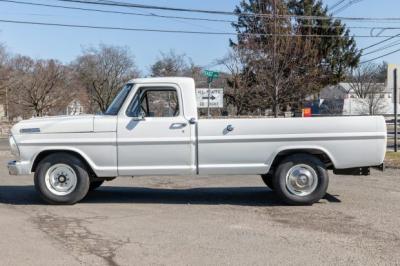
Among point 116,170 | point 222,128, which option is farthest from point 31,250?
point 222,128

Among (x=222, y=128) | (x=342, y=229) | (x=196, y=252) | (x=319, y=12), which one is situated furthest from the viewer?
(x=319, y=12)

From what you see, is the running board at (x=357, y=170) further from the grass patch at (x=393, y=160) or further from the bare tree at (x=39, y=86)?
the bare tree at (x=39, y=86)

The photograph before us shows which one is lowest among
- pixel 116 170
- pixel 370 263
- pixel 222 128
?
pixel 370 263

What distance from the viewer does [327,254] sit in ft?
18.6

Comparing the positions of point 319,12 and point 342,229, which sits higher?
point 319,12

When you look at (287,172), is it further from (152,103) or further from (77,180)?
(77,180)

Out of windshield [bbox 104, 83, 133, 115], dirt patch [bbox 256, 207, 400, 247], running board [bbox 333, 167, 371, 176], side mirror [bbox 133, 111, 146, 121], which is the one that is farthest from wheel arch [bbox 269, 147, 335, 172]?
windshield [bbox 104, 83, 133, 115]

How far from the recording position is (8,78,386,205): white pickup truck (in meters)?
8.44

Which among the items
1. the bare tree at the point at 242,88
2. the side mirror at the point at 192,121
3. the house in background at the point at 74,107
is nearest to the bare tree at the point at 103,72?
the house in background at the point at 74,107

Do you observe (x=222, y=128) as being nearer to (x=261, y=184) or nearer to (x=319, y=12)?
(x=261, y=184)

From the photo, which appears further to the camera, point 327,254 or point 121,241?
point 121,241

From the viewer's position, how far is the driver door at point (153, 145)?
8469 millimetres

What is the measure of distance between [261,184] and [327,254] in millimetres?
5575

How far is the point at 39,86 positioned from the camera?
5791cm
